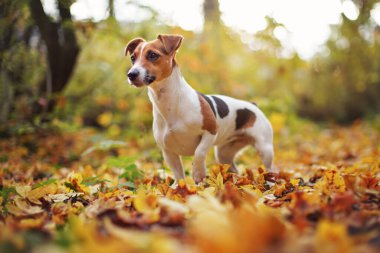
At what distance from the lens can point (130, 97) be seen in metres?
9.47

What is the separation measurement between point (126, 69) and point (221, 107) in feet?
16.3

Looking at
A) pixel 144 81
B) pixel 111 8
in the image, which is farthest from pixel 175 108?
pixel 111 8

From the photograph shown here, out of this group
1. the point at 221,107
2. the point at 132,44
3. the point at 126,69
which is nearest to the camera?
the point at 132,44

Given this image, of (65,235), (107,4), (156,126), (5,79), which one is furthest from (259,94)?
(65,235)

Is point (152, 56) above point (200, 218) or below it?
above

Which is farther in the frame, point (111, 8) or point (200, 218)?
point (111, 8)

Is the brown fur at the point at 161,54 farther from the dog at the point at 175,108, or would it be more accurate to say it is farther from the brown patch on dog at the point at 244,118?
the brown patch on dog at the point at 244,118

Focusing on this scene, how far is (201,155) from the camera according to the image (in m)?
3.72

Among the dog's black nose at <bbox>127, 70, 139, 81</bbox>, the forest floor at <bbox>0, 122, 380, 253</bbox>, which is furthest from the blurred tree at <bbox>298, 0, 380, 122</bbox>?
the dog's black nose at <bbox>127, 70, 139, 81</bbox>

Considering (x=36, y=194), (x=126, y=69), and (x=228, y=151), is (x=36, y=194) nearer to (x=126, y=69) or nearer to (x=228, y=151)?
(x=228, y=151)

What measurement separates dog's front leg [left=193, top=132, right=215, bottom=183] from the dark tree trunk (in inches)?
123

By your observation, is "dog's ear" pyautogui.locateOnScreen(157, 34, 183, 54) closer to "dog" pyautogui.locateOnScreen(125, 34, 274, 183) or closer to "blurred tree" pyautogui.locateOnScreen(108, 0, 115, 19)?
"dog" pyautogui.locateOnScreen(125, 34, 274, 183)

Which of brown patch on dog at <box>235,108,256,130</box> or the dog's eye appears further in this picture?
brown patch on dog at <box>235,108,256,130</box>

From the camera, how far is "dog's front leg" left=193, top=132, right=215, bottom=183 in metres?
3.72
